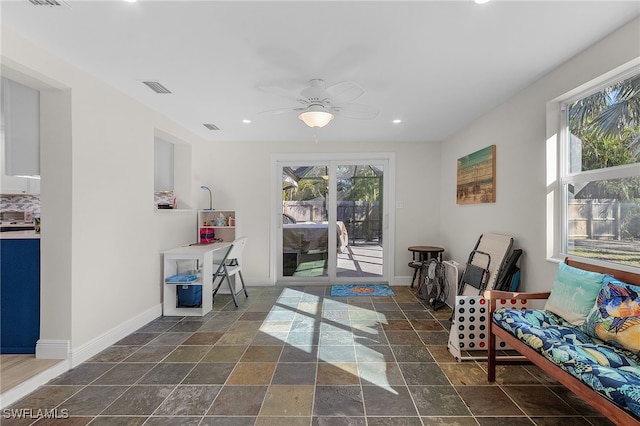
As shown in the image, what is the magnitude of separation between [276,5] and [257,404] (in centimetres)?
244

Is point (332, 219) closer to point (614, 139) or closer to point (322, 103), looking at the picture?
point (322, 103)

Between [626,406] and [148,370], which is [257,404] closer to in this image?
[148,370]

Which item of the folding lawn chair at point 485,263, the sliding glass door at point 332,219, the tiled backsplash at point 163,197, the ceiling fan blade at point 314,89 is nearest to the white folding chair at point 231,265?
the sliding glass door at point 332,219

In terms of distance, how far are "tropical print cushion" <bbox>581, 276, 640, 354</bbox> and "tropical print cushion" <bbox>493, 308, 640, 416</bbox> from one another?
0.05 meters

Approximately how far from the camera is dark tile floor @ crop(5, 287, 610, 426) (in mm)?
1738

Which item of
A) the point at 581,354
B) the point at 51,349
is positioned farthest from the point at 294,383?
the point at 51,349

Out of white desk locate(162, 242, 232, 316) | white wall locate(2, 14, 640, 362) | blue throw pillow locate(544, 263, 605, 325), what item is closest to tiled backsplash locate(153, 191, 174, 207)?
white wall locate(2, 14, 640, 362)

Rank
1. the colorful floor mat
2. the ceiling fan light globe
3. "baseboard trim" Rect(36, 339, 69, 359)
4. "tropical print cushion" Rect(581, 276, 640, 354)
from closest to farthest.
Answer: "tropical print cushion" Rect(581, 276, 640, 354) < "baseboard trim" Rect(36, 339, 69, 359) < the ceiling fan light globe < the colorful floor mat

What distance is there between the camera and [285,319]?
3.28 meters

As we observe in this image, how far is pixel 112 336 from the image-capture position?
2.67 m

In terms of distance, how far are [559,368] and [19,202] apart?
6670 mm

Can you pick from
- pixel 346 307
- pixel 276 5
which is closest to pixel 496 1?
pixel 276 5

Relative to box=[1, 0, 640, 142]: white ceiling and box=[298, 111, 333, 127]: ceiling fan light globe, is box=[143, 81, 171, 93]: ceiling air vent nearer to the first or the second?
box=[1, 0, 640, 142]: white ceiling

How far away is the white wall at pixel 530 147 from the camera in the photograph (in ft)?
6.36
